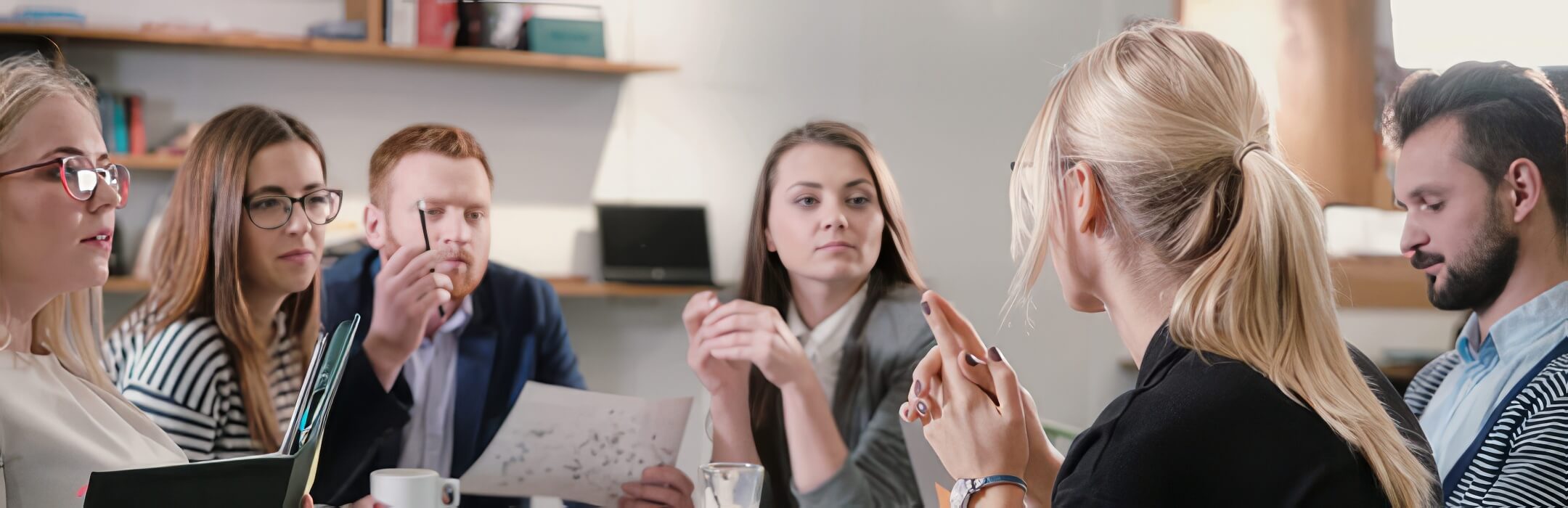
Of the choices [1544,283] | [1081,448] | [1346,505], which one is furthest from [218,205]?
[1544,283]

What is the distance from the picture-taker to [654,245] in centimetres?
213

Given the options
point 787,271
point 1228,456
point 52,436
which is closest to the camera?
point 1228,456

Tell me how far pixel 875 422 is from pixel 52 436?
1.26 metres

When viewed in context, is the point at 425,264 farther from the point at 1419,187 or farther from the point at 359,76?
the point at 1419,187

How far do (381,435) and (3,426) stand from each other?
1.90ft

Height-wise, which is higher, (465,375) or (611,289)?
(611,289)

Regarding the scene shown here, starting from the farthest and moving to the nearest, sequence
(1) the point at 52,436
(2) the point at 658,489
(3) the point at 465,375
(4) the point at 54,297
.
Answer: (2) the point at 658,489 < (3) the point at 465,375 < (4) the point at 54,297 < (1) the point at 52,436

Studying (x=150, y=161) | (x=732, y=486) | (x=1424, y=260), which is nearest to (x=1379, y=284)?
(x=1424, y=260)

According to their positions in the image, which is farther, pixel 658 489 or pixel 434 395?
pixel 658 489

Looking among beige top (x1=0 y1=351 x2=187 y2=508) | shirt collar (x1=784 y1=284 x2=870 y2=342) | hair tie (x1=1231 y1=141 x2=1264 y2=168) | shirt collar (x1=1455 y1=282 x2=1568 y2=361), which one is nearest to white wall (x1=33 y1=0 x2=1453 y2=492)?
shirt collar (x1=784 y1=284 x2=870 y2=342)

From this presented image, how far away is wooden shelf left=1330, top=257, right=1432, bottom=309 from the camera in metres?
2.71

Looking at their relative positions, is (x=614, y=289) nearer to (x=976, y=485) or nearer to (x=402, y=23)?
(x=402, y=23)

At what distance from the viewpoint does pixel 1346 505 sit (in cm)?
118

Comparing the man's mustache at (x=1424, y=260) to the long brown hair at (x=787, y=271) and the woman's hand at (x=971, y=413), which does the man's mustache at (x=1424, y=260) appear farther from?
the woman's hand at (x=971, y=413)
